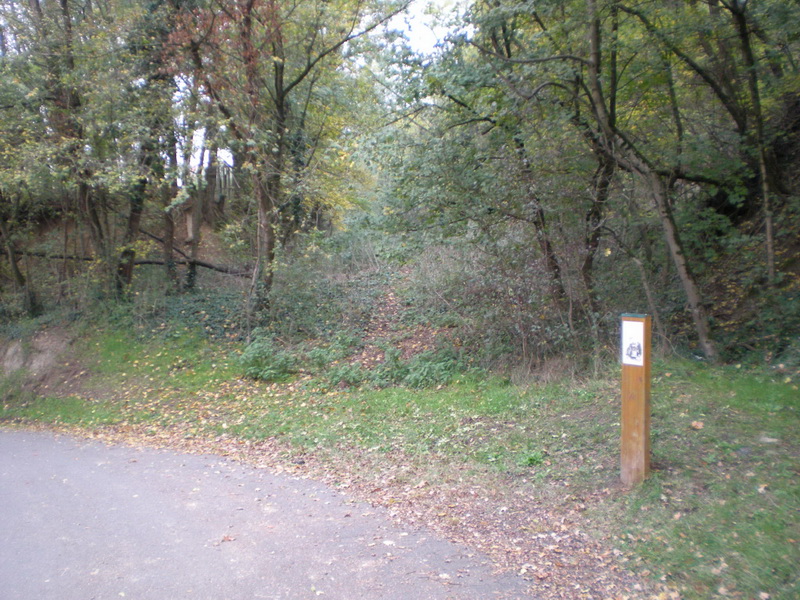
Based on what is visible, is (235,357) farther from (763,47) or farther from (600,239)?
(763,47)

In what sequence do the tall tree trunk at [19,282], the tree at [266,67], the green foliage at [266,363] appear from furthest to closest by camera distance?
the tall tree trunk at [19,282], the tree at [266,67], the green foliage at [266,363]

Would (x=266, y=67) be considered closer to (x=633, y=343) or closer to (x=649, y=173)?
(x=649, y=173)

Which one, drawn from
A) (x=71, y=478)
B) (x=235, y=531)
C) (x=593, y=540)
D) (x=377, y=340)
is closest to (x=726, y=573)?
(x=593, y=540)

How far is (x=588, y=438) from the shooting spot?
6.98 meters

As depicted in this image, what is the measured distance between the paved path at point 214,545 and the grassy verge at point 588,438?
1160mm

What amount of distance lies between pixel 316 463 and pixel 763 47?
Result: 10004 mm

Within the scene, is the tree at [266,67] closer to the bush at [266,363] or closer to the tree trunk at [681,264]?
the bush at [266,363]

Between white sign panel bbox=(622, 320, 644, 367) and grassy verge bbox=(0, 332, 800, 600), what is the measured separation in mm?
1120

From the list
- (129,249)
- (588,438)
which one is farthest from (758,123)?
(129,249)

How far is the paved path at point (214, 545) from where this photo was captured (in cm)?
441

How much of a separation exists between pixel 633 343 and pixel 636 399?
0.52m

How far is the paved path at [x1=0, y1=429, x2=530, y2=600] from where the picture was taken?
4414 millimetres

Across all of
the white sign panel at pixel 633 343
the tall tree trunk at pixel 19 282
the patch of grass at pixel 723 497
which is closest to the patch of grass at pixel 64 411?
the tall tree trunk at pixel 19 282

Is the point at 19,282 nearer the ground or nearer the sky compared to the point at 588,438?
nearer the sky
